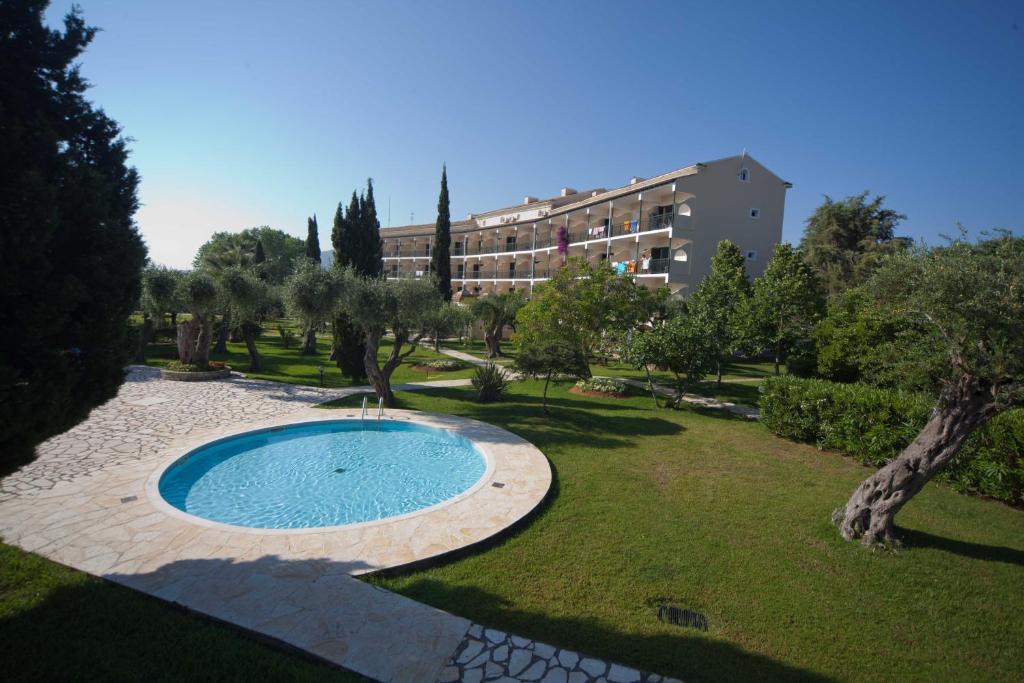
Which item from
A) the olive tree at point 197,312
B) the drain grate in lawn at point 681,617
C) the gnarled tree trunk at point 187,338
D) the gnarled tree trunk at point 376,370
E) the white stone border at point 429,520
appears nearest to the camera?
the drain grate in lawn at point 681,617

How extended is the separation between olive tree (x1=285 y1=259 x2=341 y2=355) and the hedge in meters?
15.6

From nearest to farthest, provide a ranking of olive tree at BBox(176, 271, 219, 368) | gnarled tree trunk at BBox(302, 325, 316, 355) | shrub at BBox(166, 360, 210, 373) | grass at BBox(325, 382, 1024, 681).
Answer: grass at BBox(325, 382, 1024, 681) < olive tree at BBox(176, 271, 219, 368) < shrub at BBox(166, 360, 210, 373) < gnarled tree trunk at BBox(302, 325, 316, 355)

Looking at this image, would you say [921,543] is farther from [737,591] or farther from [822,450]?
[822,450]

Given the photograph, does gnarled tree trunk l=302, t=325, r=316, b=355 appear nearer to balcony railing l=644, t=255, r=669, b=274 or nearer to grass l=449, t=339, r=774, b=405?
grass l=449, t=339, r=774, b=405

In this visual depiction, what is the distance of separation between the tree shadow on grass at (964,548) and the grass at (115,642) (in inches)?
336

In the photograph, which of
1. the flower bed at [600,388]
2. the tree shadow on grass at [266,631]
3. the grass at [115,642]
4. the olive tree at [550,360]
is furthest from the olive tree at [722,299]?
the grass at [115,642]

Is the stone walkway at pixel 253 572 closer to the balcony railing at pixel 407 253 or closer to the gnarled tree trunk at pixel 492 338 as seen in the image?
the gnarled tree trunk at pixel 492 338

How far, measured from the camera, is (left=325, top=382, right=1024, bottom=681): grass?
4.93m

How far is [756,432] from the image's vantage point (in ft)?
46.4

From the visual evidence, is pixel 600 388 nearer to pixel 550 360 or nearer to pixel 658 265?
pixel 550 360

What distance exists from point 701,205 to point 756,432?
21.7m

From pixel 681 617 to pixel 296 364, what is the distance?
23.7 metres

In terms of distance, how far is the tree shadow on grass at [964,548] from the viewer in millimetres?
7027

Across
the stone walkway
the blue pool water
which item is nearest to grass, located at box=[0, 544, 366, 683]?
the stone walkway
